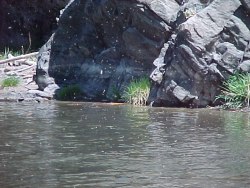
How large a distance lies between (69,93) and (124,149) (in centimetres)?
1045

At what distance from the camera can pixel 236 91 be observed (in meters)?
15.9

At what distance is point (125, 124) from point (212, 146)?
327 centimetres

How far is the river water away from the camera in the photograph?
7.48 metres

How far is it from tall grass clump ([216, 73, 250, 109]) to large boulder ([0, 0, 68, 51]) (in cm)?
1267

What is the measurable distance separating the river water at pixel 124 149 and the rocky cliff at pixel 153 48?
1750 millimetres

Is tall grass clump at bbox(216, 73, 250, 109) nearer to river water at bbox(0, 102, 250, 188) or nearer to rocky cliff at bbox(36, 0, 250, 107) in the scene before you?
rocky cliff at bbox(36, 0, 250, 107)

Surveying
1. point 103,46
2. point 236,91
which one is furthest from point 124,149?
point 103,46

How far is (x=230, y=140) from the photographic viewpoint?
1046cm

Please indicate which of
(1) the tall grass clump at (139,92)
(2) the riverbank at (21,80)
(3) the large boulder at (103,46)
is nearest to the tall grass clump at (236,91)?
(1) the tall grass clump at (139,92)

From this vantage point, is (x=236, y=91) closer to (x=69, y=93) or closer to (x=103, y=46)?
(x=69, y=93)

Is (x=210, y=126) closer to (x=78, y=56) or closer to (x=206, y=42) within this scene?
(x=206, y=42)

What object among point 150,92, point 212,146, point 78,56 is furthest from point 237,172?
point 78,56

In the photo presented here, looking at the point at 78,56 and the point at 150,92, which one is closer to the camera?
the point at 150,92

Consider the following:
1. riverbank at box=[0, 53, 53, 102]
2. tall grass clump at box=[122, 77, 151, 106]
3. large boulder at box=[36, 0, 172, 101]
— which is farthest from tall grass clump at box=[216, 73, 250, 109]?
riverbank at box=[0, 53, 53, 102]
